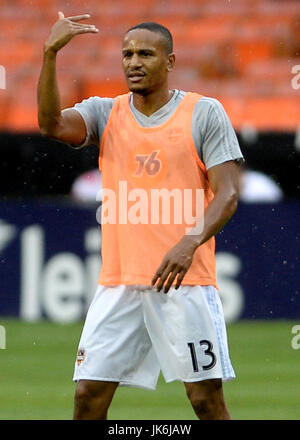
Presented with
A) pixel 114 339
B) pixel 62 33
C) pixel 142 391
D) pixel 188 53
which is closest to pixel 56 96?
pixel 62 33

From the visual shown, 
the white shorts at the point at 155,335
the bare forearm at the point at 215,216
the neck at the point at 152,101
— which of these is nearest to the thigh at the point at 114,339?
the white shorts at the point at 155,335

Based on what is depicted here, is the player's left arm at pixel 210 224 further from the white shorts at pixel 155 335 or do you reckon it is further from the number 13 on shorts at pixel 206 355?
the number 13 on shorts at pixel 206 355

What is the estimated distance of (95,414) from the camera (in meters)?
5.20

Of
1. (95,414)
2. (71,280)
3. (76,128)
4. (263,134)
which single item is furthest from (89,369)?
(263,134)

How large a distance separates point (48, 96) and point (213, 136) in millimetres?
736

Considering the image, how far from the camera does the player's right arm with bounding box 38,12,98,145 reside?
510 centimetres

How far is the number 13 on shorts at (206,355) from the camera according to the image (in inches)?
204

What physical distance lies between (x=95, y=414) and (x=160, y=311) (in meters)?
0.53

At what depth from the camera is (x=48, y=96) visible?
203 inches

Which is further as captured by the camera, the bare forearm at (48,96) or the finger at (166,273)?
the bare forearm at (48,96)

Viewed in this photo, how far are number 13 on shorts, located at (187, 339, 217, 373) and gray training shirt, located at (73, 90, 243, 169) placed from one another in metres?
0.77

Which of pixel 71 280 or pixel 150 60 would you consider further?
pixel 71 280

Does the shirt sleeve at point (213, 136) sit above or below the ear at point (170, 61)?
below
